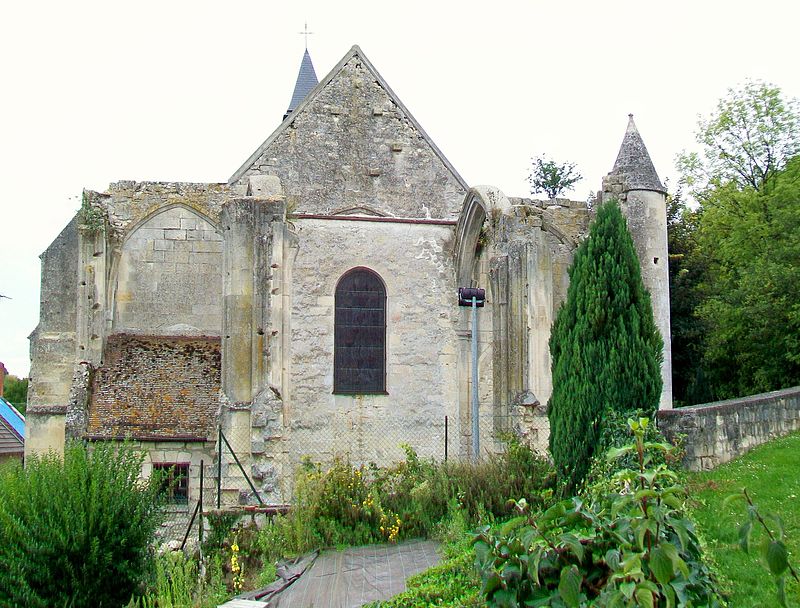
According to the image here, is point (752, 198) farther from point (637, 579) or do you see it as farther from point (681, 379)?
point (637, 579)

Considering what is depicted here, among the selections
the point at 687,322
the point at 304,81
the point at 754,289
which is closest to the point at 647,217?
the point at 754,289

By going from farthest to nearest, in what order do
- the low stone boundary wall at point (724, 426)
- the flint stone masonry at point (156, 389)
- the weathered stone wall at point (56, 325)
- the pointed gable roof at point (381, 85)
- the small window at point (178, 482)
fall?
the pointed gable roof at point (381, 85) < the weathered stone wall at point (56, 325) < the flint stone masonry at point (156, 389) < the small window at point (178, 482) < the low stone boundary wall at point (724, 426)

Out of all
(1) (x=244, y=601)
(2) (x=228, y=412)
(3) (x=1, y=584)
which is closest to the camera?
(1) (x=244, y=601)

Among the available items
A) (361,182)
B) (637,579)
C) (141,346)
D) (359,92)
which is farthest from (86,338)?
(637,579)

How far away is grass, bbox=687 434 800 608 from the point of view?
6.96m

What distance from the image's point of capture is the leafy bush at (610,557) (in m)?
3.61

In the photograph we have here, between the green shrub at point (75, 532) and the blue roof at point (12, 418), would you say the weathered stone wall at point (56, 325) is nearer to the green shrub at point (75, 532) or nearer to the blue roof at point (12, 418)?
the green shrub at point (75, 532)

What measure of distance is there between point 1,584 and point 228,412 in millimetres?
4315

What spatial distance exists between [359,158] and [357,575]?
1223 cm

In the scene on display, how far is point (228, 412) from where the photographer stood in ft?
41.4

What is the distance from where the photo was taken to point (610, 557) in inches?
152

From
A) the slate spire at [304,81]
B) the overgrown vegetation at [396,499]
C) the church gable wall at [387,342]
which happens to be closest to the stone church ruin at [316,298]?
the church gable wall at [387,342]

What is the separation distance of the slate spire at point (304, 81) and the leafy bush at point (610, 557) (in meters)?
33.6

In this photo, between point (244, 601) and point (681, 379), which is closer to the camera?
point (244, 601)
